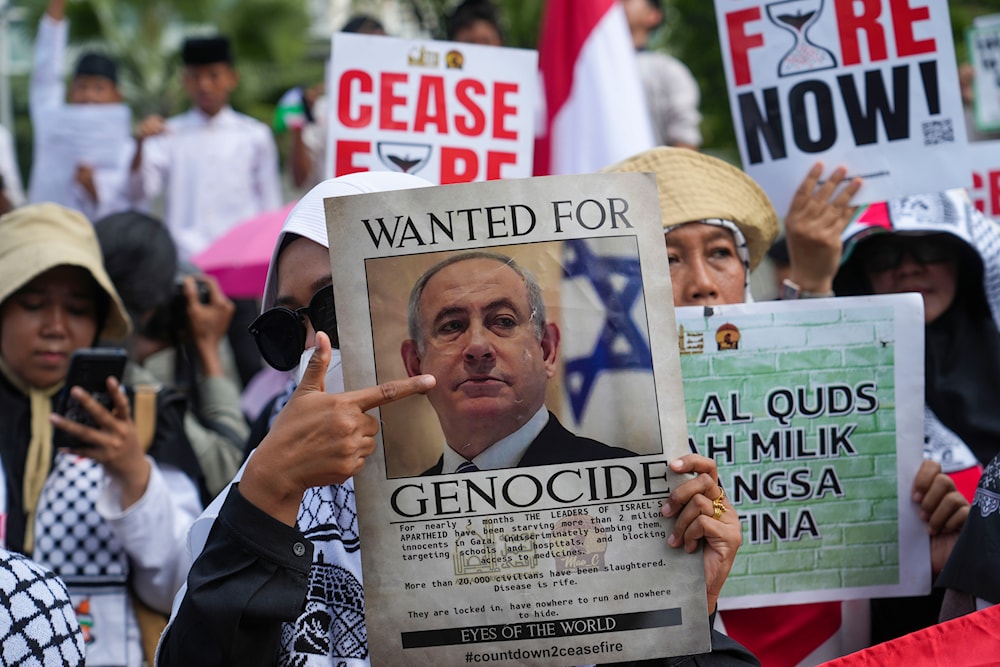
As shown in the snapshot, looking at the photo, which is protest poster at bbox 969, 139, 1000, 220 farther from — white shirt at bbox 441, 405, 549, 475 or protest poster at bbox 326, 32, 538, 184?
white shirt at bbox 441, 405, 549, 475

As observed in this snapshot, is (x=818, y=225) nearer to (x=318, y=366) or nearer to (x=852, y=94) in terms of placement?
(x=852, y=94)

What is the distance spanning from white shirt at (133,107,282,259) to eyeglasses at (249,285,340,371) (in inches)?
236

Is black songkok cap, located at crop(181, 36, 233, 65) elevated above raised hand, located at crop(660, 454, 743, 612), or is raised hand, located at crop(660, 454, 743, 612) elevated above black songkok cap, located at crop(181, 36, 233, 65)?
black songkok cap, located at crop(181, 36, 233, 65)

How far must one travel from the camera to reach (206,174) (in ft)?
26.9

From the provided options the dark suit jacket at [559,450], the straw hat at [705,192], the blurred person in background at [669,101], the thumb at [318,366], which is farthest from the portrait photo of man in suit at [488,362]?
the blurred person in background at [669,101]

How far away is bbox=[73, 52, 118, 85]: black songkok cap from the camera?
850 centimetres

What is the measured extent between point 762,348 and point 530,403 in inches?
38.9

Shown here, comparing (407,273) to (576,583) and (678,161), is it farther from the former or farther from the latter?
(678,161)

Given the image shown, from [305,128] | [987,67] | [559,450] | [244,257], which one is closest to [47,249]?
[559,450]

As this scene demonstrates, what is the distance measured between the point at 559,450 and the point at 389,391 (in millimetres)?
277

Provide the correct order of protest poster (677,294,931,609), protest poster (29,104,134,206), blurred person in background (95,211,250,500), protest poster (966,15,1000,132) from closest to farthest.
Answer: protest poster (677,294,931,609), blurred person in background (95,211,250,500), protest poster (966,15,1000,132), protest poster (29,104,134,206)

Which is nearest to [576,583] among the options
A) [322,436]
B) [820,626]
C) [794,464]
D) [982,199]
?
[322,436]

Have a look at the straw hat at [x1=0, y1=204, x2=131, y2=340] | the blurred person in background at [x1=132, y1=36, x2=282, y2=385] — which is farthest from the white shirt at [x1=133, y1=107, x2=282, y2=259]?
the straw hat at [x1=0, y1=204, x2=131, y2=340]

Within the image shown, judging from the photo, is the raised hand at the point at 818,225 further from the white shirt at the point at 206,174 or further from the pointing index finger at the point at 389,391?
the white shirt at the point at 206,174
